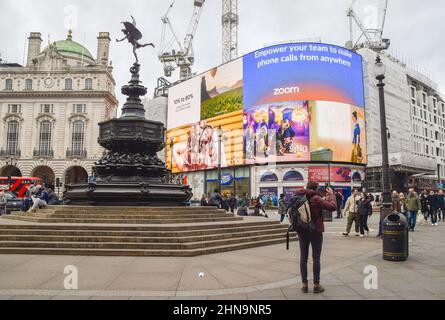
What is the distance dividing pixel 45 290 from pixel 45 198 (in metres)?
12.0

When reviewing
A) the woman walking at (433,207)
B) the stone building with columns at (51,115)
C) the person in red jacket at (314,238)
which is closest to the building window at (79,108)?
the stone building with columns at (51,115)

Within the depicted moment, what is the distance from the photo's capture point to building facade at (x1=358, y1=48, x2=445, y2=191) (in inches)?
2066

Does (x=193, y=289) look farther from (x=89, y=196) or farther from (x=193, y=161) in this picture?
(x=193, y=161)

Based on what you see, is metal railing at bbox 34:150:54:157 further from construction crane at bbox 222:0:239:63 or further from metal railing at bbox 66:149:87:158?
construction crane at bbox 222:0:239:63

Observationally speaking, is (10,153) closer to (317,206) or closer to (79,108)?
(79,108)

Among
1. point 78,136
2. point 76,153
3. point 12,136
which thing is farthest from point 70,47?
point 76,153

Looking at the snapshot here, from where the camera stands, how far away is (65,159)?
60.6 m

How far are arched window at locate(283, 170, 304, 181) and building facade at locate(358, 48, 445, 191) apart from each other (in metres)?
11.5

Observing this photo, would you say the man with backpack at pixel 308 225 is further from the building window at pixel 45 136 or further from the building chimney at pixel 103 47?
the building chimney at pixel 103 47

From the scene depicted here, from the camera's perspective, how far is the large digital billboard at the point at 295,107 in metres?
46.3

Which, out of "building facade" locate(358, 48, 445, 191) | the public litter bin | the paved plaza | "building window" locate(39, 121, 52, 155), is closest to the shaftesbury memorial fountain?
the paved plaza

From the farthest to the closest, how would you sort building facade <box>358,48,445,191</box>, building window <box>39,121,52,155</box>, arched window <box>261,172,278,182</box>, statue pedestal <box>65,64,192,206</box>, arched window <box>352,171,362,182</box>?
1. building window <box>39,121,52,155</box>
2. building facade <box>358,48,445,191</box>
3. arched window <box>352,171,362,182</box>
4. arched window <box>261,172,278,182</box>
5. statue pedestal <box>65,64,192,206</box>

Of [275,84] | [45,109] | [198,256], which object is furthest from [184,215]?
[45,109]

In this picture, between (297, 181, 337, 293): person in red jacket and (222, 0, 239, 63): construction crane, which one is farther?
(222, 0, 239, 63): construction crane
